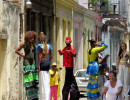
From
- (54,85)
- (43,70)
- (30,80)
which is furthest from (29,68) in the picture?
(54,85)

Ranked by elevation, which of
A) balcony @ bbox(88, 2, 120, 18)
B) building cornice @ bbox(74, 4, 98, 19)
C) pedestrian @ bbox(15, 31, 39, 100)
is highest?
balcony @ bbox(88, 2, 120, 18)

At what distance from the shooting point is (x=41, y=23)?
24.4 m

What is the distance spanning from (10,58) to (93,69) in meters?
3.57

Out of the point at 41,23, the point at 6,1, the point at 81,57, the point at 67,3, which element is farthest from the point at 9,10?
the point at 81,57

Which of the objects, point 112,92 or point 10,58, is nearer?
point 112,92

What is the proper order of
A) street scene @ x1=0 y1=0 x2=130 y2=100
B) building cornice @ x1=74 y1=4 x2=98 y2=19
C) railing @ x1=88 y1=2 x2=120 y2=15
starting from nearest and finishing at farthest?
street scene @ x1=0 y1=0 x2=130 y2=100 < building cornice @ x1=74 y1=4 x2=98 y2=19 < railing @ x1=88 y1=2 x2=120 y2=15

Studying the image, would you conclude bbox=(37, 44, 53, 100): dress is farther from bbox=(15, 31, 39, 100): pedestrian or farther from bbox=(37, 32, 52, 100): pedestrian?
bbox=(15, 31, 39, 100): pedestrian

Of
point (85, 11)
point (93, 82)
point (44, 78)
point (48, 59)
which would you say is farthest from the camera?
point (85, 11)

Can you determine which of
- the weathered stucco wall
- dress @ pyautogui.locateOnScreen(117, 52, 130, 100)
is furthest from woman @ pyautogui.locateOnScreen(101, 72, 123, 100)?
dress @ pyautogui.locateOnScreen(117, 52, 130, 100)

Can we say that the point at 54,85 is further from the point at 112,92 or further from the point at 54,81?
the point at 112,92

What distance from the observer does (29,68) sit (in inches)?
505

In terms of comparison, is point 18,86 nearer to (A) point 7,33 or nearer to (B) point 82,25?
(A) point 7,33

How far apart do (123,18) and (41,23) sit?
84.0 feet

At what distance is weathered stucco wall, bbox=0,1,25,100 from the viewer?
666 inches
